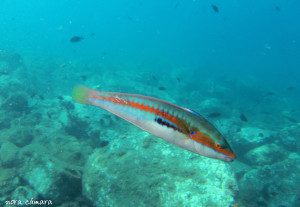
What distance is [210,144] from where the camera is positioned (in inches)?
65.8

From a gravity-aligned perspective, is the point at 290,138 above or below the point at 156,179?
below

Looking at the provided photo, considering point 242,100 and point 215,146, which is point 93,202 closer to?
point 215,146

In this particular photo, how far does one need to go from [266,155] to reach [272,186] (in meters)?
3.28

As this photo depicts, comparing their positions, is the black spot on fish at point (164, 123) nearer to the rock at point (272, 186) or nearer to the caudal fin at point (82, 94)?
the caudal fin at point (82, 94)

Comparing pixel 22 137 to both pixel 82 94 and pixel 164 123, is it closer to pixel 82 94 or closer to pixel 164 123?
pixel 82 94

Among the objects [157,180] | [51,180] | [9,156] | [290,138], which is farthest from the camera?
[290,138]

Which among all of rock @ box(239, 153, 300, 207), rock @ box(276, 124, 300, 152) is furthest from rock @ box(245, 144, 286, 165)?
rock @ box(276, 124, 300, 152)

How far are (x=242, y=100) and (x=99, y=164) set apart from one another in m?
22.4

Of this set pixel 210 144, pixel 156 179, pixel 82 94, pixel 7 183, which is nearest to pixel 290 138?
pixel 156 179

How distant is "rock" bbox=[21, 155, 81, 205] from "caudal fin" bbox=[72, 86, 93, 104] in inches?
189

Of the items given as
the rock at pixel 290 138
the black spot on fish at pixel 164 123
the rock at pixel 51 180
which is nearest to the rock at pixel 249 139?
the rock at pixel 290 138

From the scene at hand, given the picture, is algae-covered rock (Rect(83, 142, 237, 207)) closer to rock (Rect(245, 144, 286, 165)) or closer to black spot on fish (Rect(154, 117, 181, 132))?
black spot on fish (Rect(154, 117, 181, 132))

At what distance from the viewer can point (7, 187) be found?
6062mm

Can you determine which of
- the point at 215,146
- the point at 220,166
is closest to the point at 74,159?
the point at 220,166
